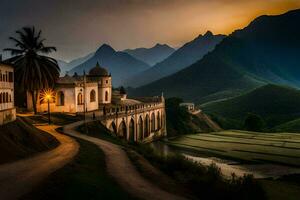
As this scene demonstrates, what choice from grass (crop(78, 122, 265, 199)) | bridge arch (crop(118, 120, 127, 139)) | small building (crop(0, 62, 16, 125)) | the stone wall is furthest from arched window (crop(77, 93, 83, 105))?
grass (crop(78, 122, 265, 199))

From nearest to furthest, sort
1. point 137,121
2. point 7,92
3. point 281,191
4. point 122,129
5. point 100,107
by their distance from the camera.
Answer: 1. point 281,191
2. point 7,92
3. point 122,129
4. point 137,121
5. point 100,107

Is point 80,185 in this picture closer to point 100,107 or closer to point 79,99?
point 79,99

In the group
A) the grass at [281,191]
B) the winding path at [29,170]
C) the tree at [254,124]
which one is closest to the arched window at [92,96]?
the winding path at [29,170]

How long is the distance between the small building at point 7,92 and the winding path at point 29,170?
7407mm

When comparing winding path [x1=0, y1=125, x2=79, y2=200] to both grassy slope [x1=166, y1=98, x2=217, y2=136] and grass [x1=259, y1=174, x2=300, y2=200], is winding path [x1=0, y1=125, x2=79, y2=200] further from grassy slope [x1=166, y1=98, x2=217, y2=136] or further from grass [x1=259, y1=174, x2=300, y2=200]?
grassy slope [x1=166, y1=98, x2=217, y2=136]

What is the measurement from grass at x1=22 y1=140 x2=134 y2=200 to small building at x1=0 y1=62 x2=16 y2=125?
14.9m

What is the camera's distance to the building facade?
8938cm

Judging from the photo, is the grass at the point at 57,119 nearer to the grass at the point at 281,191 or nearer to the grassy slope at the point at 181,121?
the grass at the point at 281,191

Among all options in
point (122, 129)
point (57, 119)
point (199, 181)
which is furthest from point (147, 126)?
point (199, 181)

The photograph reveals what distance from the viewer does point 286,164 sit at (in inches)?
2916

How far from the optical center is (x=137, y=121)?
10681 centimetres

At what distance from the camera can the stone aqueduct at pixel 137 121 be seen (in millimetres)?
86700

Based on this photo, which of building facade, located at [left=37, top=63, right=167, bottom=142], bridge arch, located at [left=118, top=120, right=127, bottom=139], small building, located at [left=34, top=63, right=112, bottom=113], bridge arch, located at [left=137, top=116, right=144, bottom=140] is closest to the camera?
building facade, located at [left=37, top=63, right=167, bottom=142]

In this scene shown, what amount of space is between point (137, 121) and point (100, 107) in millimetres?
10454
